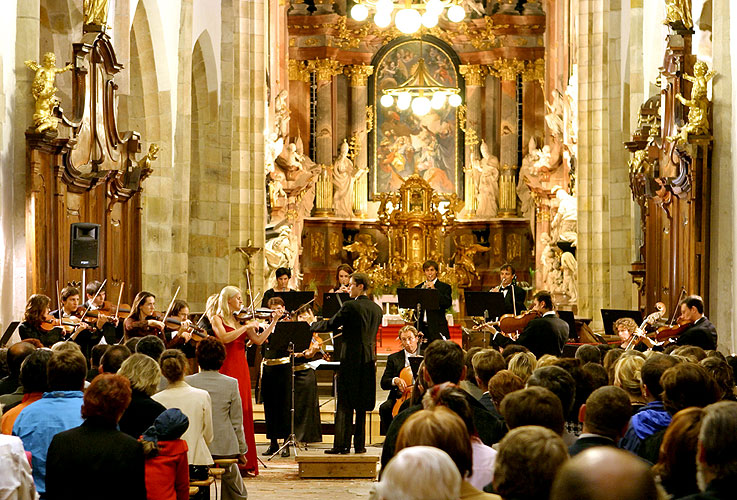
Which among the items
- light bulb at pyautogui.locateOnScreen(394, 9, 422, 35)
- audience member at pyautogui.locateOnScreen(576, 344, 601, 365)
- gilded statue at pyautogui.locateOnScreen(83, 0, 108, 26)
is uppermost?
light bulb at pyautogui.locateOnScreen(394, 9, 422, 35)

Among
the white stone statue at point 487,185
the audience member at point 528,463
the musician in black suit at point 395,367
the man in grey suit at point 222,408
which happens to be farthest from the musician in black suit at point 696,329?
the white stone statue at point 487,185

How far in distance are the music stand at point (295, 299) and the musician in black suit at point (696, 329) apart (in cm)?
389

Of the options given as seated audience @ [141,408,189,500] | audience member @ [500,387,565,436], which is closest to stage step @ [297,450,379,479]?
seated audience @ [141,408,189,500]

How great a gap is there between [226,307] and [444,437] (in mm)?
6025

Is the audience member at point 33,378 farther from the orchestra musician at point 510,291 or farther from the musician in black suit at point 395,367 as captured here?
the orchestra musician at point 510,291

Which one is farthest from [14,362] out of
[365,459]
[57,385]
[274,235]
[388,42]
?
[388,42]

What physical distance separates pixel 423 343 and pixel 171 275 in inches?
240

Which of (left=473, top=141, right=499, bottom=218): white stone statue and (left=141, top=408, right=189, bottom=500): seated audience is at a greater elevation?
(left=473, top=141, right=499, bottom=218): white stone statue

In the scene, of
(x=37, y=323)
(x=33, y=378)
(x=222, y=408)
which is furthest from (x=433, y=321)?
(x=33, y=378)

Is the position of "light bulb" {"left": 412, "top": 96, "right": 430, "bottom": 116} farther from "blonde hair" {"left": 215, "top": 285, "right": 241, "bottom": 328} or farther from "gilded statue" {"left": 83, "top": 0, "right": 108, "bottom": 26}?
"blonde hair" {"left": 215, "top": 285, "right": 241, "bottom": 328}

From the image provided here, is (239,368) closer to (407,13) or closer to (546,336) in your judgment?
(546,336)

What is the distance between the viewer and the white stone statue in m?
28.7

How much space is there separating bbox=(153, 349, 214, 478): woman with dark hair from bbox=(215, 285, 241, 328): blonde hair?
2.79 m

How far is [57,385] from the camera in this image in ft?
17.3
